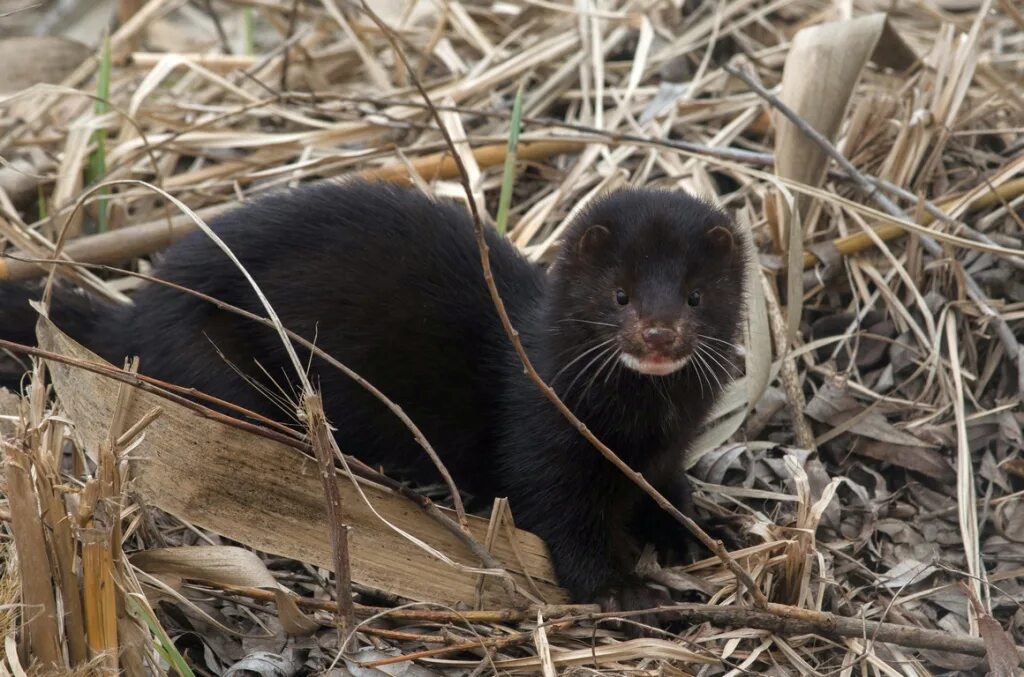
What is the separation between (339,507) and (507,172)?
245 cm

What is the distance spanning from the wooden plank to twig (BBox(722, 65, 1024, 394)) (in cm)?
230

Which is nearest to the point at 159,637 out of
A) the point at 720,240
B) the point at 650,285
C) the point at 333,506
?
the point at 333,506

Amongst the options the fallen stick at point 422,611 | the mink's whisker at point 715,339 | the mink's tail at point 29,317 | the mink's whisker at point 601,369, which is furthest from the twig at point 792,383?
the mink's tail at point 29,317

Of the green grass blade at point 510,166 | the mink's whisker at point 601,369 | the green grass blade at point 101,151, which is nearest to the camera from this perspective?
the mink's whisker at point 601,369

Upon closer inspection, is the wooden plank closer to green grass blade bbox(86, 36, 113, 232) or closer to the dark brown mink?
the dark brown mink

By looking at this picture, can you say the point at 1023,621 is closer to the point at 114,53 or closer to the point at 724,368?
the point at 724,368

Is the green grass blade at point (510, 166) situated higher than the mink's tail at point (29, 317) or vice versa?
the green grass blade at point (510, 166)

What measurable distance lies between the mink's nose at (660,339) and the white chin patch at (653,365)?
0.06m

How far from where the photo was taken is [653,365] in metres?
4.17

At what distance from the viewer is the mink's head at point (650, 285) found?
4215mm

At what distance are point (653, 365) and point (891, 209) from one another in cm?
172

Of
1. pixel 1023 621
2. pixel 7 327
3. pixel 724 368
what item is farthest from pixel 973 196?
pixel 7 327

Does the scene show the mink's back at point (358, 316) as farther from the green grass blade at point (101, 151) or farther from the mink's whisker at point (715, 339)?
the green grass blade at point (101, 151)

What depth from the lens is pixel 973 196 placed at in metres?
5.46
